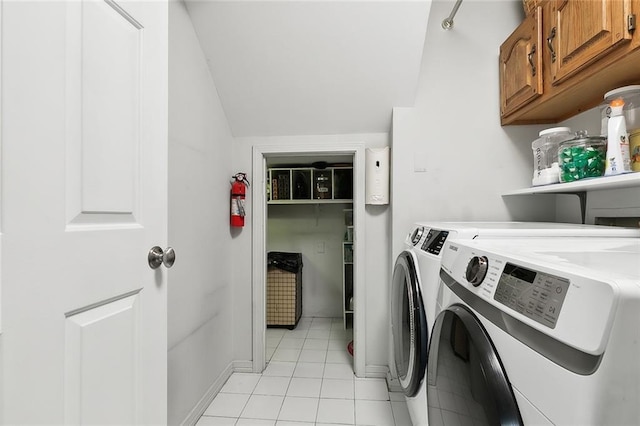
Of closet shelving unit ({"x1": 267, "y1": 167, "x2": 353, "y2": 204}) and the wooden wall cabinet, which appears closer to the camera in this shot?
the wooden wall cabinet

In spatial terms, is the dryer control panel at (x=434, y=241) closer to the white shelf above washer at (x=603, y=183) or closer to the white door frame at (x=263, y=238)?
the white shelf above washer at (x=603, y=183)

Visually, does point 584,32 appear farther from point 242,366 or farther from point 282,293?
point 282,293

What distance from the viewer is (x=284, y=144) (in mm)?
2264

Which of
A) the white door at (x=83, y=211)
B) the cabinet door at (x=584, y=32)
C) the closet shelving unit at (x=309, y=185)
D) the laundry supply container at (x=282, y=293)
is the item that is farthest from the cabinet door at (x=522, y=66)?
the laundry supply container at (x=282, y=293)

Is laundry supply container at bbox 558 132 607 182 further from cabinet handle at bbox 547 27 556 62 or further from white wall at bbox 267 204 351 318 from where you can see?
white wall at bbox 267 204 351 318

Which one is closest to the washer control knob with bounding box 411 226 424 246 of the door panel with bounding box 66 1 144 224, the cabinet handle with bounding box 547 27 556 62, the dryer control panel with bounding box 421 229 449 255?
the dryer control panel with bounding box 421 229 449 255

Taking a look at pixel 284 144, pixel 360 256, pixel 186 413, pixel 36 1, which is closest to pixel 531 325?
pixel 36 1

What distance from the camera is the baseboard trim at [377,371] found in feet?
7.06

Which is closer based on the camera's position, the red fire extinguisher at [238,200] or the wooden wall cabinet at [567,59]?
the wooden wall cabinet at [567,59]

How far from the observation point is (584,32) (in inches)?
47.3

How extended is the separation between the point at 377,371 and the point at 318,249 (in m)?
1.66

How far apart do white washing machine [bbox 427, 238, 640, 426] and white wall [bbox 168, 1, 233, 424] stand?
1373 millimetres

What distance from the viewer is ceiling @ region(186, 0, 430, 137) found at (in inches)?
65.9

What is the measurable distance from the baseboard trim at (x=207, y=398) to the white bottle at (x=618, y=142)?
241 cm
